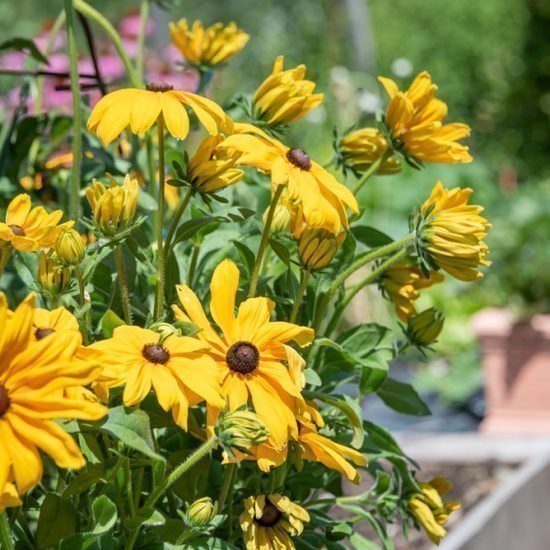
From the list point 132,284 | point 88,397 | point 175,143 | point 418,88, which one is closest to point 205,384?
point 88,397

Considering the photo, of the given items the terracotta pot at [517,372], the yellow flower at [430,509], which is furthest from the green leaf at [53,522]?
the terracotta pot at [517,372]

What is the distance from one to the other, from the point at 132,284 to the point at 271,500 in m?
0.19

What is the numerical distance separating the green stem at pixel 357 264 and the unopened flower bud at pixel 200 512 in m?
0.20

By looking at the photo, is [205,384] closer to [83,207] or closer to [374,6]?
[83,207]

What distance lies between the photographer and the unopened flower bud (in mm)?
682

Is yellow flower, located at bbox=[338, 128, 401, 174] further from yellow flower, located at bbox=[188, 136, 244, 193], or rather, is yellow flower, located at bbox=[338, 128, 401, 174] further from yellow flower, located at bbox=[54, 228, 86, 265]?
yellow flower, located at bbox=[54, 228, 86, 265]

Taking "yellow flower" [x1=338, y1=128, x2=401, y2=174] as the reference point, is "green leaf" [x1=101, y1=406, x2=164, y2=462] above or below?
below

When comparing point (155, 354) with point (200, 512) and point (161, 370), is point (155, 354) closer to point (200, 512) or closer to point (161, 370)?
point (161, 370)

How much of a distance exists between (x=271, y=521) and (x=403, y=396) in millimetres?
270

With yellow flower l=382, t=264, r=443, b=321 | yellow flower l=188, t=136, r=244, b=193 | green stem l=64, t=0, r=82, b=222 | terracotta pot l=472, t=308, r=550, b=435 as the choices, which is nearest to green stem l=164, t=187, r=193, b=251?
yellow flower l=188, t=136, r=244, b=193

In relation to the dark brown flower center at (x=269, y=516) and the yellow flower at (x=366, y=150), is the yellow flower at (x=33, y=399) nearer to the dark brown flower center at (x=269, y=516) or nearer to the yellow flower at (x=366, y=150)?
the dark brown flower center at (x=269, y=516)

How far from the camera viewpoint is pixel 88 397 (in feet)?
2.07

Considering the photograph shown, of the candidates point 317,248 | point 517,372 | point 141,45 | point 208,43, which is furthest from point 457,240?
point 517,372

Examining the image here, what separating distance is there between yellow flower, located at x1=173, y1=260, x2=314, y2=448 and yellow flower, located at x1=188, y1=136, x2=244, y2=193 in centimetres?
6
